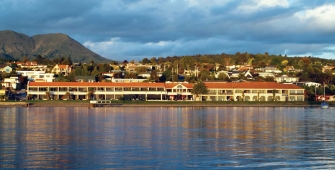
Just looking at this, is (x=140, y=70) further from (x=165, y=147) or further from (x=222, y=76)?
(x=165, y=147)

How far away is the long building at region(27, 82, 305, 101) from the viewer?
315ft

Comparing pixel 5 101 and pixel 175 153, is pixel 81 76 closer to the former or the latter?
pixel 5 101

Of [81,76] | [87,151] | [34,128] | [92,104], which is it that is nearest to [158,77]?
[81,76]

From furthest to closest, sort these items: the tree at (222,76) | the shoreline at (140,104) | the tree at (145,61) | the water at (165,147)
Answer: the tree at (145,61)
the tree at (222,76)
the shoreline at (140,104)
the water at (165,147)

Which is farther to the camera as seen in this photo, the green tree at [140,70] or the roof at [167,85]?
the green tree at [140,70]

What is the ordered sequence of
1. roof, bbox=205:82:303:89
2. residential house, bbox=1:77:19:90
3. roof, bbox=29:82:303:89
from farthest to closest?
residential house, bbox=1:77:19:90
roof, bbox=205:82:303:89
roof, bbox=29:82:303:89

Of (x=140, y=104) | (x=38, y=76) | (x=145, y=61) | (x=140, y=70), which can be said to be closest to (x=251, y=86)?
(x=140, y=104)

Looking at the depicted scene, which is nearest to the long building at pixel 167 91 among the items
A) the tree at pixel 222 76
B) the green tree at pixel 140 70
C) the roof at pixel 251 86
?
the roof at pixel 251 86

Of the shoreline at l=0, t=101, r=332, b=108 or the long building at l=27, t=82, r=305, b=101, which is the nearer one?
the shoreline at l=0, t=101, r=332, b=108

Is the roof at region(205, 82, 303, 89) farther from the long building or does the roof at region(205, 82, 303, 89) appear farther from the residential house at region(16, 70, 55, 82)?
the residential house at region(16, 70, 55, 82)

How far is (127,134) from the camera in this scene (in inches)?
1382

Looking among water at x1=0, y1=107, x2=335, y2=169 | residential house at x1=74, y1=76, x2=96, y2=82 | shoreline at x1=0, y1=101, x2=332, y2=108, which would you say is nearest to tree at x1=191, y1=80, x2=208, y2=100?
shoreline at x1=0, y1=101, x2=332, y2=108

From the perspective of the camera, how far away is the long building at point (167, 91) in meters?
95.9

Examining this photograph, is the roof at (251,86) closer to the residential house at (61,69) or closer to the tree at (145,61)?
the residential house at (61,69)
